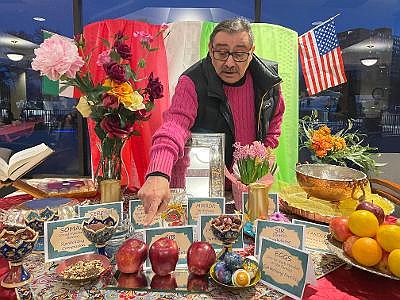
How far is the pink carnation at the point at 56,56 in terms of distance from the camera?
1301mm

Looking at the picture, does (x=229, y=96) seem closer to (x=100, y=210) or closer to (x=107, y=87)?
(x=107, y=87)

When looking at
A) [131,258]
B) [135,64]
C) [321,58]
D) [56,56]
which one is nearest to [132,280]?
[131,258]

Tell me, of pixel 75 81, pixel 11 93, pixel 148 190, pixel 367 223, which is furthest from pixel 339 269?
pixel 11 93

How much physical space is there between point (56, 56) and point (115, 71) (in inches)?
7.6

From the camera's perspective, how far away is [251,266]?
0.95m

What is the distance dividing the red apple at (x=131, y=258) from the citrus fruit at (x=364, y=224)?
540 millimetres

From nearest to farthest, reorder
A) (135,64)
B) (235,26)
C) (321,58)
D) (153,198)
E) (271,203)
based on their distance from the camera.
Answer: (153,198) < (271,203) < (235,26) < (135,64) < (321,58)

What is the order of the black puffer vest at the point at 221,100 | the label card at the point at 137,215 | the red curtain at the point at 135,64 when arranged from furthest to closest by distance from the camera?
the red curtain at the point at 135,64
the black puffer vest at the point at 221,100
the label card at the point at 137,215

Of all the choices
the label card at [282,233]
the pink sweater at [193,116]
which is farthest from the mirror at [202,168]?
the label card at [282,233]

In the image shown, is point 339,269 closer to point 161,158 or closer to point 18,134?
point 161,158

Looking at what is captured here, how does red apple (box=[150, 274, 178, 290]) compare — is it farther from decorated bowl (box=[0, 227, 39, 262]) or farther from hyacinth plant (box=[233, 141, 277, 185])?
hyacinth plant (box=[233, 141, 277, 185])

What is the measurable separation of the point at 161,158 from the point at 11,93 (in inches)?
134

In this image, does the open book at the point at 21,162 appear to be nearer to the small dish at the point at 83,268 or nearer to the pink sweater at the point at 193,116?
the pink sweater at the point at 193,116

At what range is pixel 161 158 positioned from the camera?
1.40 m
